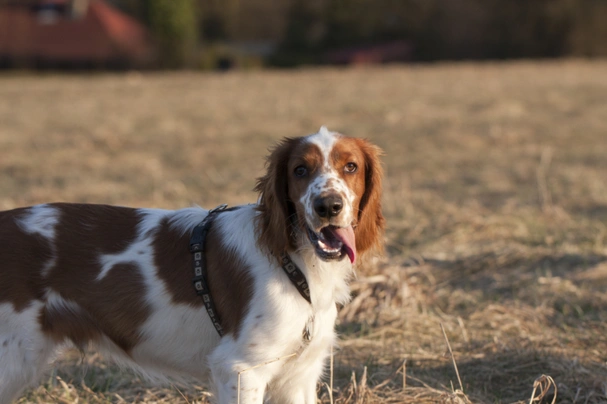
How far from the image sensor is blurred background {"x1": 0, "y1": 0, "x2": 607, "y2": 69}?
34.3 metres

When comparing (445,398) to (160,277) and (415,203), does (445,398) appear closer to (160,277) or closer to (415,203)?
(160,277)

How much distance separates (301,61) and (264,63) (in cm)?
184

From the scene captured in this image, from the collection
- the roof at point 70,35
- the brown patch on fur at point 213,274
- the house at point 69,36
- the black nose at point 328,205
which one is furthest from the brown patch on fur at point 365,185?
the roof at point 70,35

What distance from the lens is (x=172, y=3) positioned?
113ft

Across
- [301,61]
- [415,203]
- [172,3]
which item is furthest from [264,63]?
[415,203]

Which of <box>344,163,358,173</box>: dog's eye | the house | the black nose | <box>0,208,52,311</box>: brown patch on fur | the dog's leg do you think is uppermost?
<box>344,163,358,173</box>: dog's eye

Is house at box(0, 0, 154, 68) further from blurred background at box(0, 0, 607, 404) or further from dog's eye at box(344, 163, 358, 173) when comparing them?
dog's eye at box(344, 163, 358, 173)

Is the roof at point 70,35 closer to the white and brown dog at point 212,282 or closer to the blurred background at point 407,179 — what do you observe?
the blurred background at point 407,179

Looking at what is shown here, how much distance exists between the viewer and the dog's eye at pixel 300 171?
127 inches

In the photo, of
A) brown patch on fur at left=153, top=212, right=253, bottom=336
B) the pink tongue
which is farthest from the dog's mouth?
brown patch on fur at left=153, top=212, right=253, bottom=336

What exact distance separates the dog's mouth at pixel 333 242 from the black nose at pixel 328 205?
0.11 metres

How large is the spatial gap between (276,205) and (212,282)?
1.45 ft

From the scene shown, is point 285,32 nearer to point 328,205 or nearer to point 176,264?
point 176,264

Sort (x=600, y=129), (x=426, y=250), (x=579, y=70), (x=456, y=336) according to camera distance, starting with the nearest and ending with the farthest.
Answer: (x=456, y=336) < (x=426, y=250) < (x=600, y=129) < (x=579, y=70)
